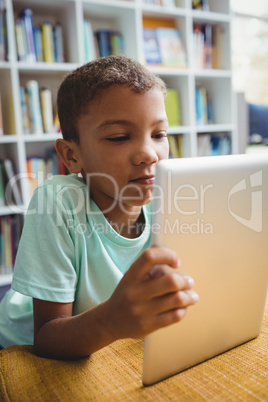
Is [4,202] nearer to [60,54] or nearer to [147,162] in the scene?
[60,54]

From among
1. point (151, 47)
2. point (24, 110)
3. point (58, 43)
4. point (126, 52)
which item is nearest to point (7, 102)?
point (24, 110)

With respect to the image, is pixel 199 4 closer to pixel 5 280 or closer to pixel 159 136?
pixel 5 280

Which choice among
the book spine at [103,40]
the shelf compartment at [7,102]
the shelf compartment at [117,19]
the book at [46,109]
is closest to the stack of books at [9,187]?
the shelf compartment at [7,102]

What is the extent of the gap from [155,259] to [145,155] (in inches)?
13.1

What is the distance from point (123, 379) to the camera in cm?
45

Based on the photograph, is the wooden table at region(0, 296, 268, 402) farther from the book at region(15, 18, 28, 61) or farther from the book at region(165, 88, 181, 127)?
the book at region(165, 88, 181, 127)

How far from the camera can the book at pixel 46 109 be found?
2.39 meters

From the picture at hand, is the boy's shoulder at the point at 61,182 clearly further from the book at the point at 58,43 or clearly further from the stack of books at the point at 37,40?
the book at the point at 58,43

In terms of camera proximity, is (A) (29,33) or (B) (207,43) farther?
(B) (207,43)

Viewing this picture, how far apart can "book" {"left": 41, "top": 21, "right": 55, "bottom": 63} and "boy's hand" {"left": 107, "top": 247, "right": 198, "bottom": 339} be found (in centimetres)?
230

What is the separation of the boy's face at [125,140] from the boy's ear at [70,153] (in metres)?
0.06

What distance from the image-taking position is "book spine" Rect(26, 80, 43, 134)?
2.31 metres

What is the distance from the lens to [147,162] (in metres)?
0.70

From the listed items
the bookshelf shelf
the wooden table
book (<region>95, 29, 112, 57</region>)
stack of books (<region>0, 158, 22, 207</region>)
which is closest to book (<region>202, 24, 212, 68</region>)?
book (<region>95, 29, 112, 57</region>)
